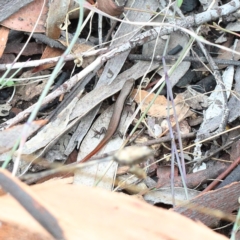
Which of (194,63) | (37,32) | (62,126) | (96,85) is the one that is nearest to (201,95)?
(194,63)

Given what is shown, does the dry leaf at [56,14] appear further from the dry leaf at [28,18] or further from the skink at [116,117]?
the skink at [116,117]

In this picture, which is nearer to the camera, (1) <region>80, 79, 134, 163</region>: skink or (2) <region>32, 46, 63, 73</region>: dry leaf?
(1) <region>80, 79, 134, 163</region>: skink

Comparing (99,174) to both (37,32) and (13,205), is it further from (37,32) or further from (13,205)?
(13,205)

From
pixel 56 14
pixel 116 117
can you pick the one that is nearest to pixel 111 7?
pixel 56 14

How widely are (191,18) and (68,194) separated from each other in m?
1.30

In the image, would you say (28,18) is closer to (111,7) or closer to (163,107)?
(111,7)

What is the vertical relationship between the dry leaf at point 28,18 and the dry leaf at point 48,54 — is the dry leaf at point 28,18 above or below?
above

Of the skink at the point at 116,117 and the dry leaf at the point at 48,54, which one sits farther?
the dry leaf at the point at 48,54

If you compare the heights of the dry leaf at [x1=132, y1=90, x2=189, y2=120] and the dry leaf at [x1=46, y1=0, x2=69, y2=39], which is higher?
the dry leaf at [x1=46, y1=0, x2=69, y2=39]

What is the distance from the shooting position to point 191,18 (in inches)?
75.0

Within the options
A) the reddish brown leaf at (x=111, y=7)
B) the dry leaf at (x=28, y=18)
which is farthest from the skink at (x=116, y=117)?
the dry leaf at (x=28, y=18)

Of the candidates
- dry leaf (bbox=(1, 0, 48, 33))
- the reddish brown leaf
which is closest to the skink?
the reddish brown leaf

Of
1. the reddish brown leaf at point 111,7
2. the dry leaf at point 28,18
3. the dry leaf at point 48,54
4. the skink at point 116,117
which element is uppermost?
the reddish brown leaf at point 111,7

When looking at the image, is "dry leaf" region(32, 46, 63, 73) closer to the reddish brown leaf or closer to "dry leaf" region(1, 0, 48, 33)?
"dry leaf" region(1, 0, 48, 33)
